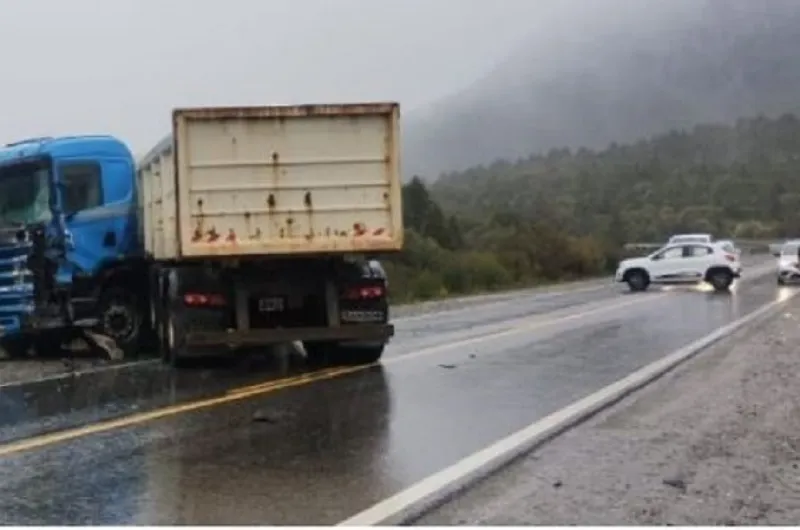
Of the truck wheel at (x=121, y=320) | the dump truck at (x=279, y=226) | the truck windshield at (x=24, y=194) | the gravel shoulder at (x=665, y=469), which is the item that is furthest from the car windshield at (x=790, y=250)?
the gravel shoulder at (x=665, y=469)

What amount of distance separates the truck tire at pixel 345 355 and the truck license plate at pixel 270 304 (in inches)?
34.8

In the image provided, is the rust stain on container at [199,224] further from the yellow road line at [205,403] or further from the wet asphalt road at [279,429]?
the yellow road line at [205,403]

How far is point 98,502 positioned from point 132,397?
493 cm

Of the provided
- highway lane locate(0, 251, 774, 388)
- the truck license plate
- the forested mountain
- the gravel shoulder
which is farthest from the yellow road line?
the forested mountain

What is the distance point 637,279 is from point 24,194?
26.7 m

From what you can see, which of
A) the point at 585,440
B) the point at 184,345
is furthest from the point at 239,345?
the point at 585,440

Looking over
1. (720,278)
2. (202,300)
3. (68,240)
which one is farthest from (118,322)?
(720,278)

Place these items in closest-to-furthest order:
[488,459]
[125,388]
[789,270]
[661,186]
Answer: [488,459] < [125,388] < [789,270] < [661,186]

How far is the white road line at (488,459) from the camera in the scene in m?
6.85

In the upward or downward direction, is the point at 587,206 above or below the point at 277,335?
above

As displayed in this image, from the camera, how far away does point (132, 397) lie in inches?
476

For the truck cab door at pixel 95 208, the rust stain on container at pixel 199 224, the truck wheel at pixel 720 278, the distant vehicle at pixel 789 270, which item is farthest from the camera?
the distant vehicle at pixel 789 270

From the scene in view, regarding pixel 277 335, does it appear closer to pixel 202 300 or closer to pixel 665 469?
pixel 202 300

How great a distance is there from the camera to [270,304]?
48.0 feet
